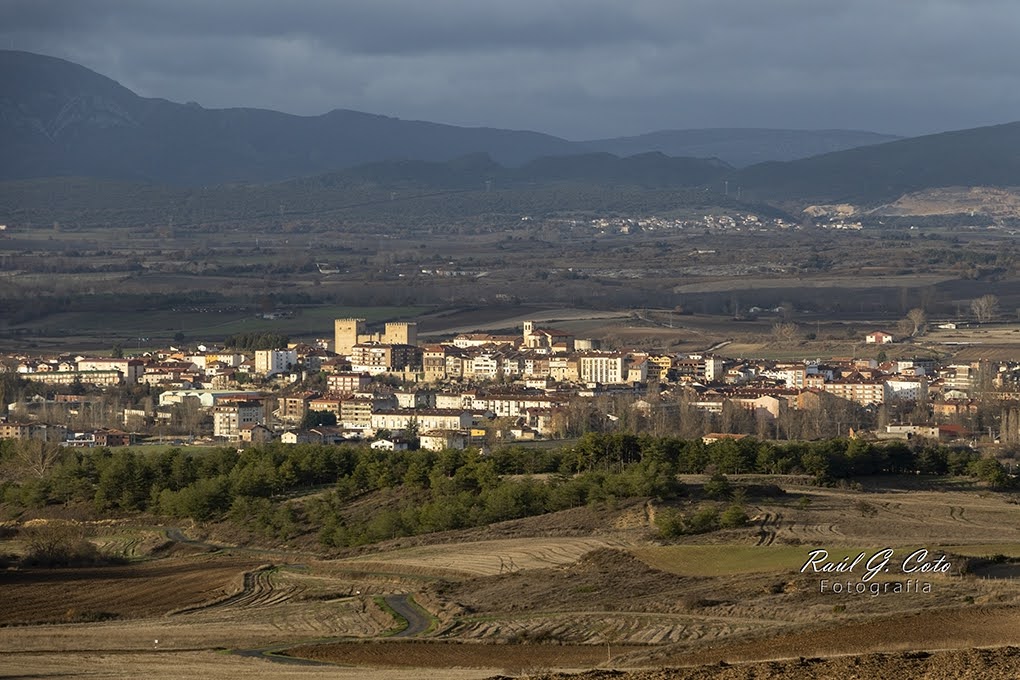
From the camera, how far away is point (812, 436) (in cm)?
5994

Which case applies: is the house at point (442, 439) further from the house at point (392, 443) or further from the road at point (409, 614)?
the road at point (409, 614)

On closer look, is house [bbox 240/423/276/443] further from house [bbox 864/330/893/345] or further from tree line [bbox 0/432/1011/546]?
house [bbox 864/330/893/345]

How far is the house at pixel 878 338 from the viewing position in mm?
93375

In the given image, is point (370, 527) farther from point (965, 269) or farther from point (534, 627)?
point (965, 269)

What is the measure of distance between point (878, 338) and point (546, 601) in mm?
69344

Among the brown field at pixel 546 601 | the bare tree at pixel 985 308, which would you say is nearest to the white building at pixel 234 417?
the brown field at pixel 546 601

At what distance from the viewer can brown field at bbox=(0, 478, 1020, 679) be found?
906 inches

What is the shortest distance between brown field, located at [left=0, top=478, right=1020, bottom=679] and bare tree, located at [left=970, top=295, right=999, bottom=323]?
72.6m

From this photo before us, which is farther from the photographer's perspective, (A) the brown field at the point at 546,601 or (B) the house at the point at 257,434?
(B) the house at the point at 257,434

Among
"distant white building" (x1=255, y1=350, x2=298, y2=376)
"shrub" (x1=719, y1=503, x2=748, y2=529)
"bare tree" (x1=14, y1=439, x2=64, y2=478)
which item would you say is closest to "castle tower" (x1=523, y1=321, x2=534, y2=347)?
"distant white building" (x1=255, y1=350, x2=298, y2=376)

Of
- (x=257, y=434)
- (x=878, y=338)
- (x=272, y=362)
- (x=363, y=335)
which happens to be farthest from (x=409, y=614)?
(x=363, y=335)

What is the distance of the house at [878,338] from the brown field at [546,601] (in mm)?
56344

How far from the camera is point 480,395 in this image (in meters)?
72.5

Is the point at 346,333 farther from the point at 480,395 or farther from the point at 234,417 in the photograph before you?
the point at 234,417
